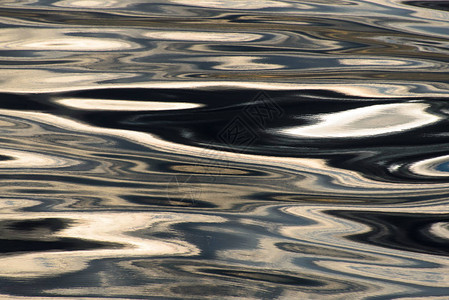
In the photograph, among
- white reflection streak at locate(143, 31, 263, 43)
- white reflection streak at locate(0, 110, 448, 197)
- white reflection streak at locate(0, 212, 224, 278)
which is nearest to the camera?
white reflection streak at locate(0, 212, 224, 278)

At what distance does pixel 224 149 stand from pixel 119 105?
292 millimetres

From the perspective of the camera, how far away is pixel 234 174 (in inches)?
56.4

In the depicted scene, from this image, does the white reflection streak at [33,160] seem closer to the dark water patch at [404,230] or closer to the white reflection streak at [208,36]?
the white reflection streak at [208,36]

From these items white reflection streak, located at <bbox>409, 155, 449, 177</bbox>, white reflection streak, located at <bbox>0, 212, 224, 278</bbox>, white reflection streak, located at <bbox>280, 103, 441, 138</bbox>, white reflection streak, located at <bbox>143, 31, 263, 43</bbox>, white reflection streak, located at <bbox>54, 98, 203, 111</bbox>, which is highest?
white reflection streak, located at <bbox>143, 31, 263, 43</bbox>

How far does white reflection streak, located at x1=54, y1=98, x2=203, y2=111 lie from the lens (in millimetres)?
1509

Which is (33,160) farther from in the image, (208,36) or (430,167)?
(430,167)

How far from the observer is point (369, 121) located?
1510 mm

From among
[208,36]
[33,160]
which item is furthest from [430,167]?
[33,160]

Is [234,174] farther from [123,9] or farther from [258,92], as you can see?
[123,9]

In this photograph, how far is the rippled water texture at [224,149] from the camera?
4.17ft

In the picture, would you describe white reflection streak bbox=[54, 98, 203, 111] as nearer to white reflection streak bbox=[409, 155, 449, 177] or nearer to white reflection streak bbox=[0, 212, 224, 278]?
white reflection streak bbox=[0, 212, 224, 278]

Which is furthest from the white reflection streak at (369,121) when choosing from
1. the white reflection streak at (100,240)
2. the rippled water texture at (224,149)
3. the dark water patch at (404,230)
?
the white reflection streak at (100,240)

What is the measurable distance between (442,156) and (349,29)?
1.36 ft

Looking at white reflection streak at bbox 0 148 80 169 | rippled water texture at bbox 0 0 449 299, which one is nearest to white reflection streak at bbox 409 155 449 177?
rippled water texture at bbox 0 0 449 299
